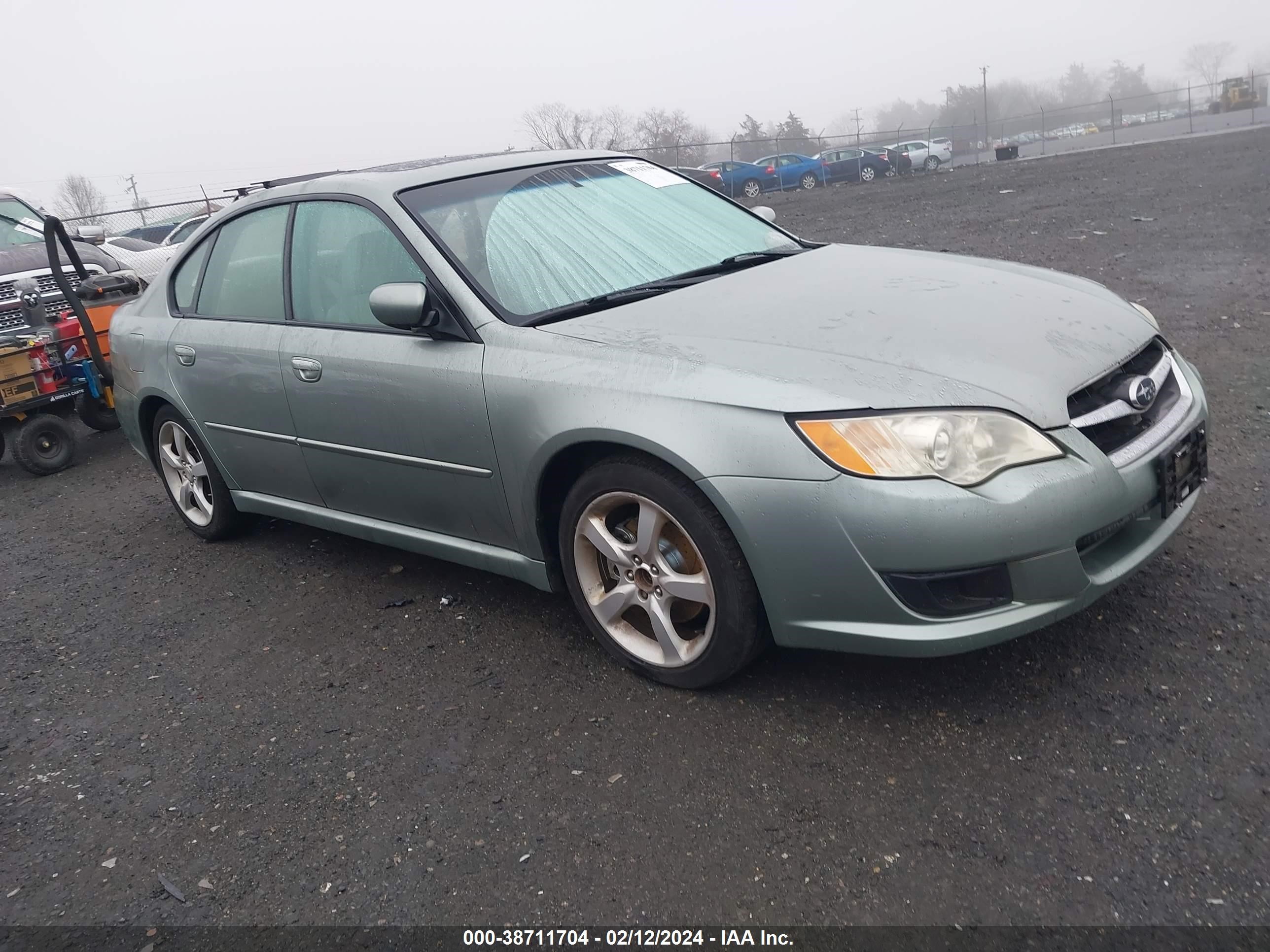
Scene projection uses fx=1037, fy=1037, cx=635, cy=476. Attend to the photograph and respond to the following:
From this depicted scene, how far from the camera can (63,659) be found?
13.7 feet

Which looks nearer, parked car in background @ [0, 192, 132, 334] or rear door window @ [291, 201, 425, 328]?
rear door window @ [291, 201, 425, 328]

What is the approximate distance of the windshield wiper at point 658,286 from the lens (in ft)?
11.2

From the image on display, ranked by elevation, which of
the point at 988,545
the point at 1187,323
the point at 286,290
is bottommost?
the point at 1187,323

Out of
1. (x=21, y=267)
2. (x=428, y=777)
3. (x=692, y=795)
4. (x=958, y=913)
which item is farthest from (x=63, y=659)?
(x=21, y=267)

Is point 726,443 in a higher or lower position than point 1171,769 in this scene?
higher

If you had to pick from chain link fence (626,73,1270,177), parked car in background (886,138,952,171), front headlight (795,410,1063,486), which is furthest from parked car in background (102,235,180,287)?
parked car in background (886,138,952,171)

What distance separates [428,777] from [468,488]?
3.25 feet

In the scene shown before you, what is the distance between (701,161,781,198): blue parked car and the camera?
3209 cm

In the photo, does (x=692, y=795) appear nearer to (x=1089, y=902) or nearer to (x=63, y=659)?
(x=1089, y=902)

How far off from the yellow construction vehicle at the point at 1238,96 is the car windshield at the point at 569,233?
57.7 metres

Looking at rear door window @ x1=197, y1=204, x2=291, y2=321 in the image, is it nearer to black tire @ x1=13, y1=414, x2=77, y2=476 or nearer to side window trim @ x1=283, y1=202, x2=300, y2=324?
side window trim @ x1=283, y1=202, x2=300, y2=324

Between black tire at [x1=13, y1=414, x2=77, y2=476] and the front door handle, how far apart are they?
4.45 metres

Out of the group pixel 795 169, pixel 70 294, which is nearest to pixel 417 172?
pixel 70 294

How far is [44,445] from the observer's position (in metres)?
7.47
